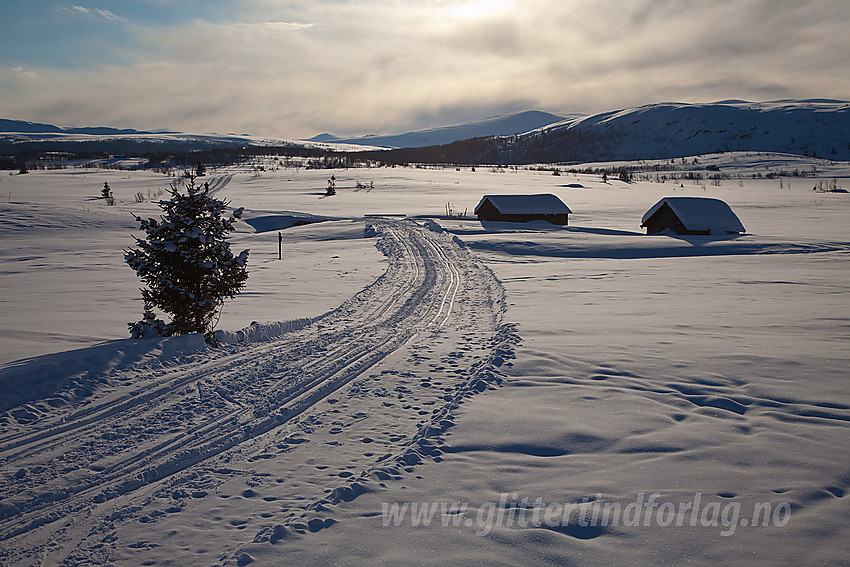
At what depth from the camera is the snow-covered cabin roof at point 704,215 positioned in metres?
27.7

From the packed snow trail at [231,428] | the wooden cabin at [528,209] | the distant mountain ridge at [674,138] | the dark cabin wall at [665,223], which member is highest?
the distant mountain ridge at [674,138]

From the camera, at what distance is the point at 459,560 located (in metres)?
3.54

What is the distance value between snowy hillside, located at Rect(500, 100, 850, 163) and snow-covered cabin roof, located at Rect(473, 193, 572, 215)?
10903 cm

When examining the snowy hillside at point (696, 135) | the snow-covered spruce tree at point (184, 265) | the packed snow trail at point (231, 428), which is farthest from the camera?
the snowy hillside at point (696, 135)

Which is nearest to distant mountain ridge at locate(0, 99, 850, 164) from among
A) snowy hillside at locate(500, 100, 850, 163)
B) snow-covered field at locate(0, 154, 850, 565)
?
snowy hillside at locate(500, 100, 850, 163)

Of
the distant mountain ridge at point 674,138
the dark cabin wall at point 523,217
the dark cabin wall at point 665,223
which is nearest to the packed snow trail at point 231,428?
the dark cabin wall at point 665,223

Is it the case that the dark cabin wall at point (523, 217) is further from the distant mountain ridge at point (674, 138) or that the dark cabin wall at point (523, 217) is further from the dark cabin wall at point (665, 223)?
the distant mountain ridge at point (674, 138)

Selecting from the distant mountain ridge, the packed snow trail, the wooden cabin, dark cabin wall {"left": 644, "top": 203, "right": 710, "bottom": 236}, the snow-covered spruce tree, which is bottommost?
the packed snow trail

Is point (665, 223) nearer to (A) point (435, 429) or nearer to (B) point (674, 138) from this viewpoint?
(A) point (435, 429)

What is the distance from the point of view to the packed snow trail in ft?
13.2

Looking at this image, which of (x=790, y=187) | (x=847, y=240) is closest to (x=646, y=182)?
(x=790, y=187)

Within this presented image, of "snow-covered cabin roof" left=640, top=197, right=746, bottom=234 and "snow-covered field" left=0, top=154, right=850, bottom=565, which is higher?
"snow-covered cabin roof" left=640, top=197, right=746, bottom=234

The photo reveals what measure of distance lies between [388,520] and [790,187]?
69.2 meters

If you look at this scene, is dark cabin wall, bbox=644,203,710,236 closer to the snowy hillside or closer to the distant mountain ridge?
the distant mountain ridge
